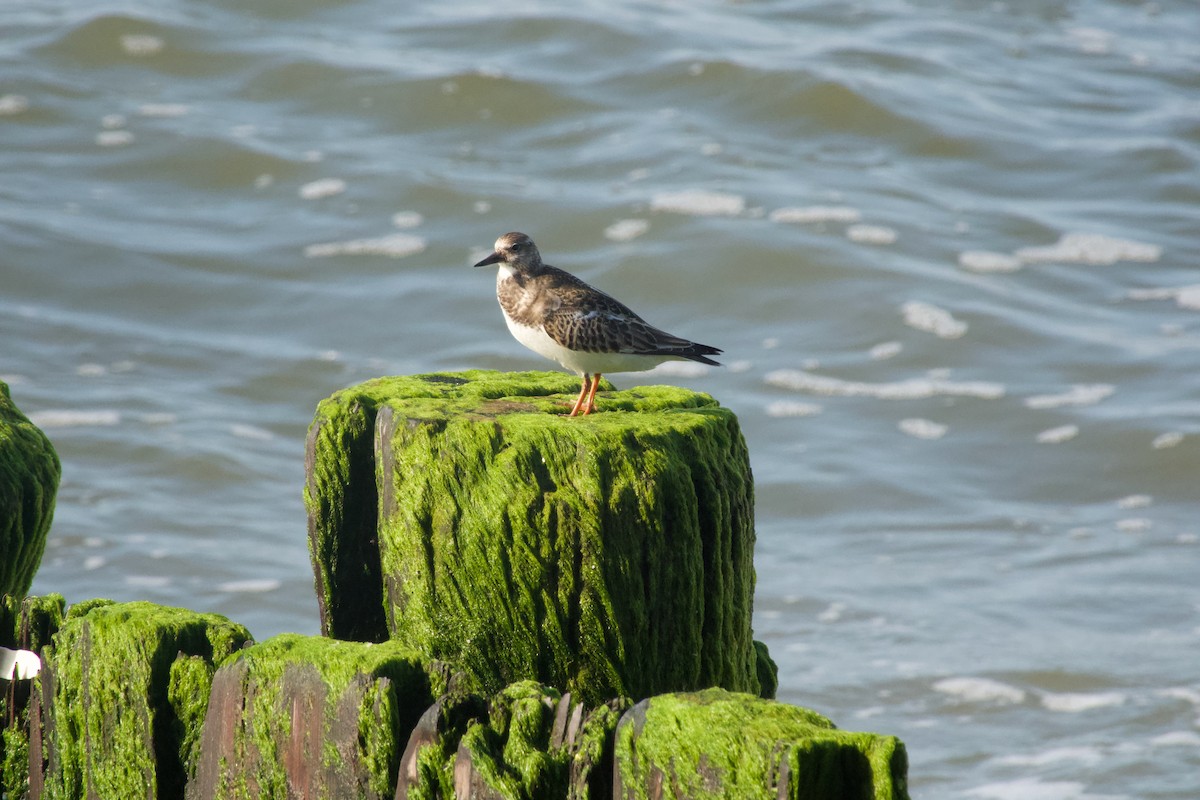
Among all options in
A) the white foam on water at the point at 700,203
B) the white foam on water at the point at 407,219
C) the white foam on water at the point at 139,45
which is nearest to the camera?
the white foam on water at the point at 407,219

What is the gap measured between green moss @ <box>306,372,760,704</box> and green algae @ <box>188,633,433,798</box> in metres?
0.39

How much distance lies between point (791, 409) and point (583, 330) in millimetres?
6213

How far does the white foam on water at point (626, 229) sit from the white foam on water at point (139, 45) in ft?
21.1

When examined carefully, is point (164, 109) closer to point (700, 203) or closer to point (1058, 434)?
point (700, 203)

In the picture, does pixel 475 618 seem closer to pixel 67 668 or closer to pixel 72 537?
pixel 67 668

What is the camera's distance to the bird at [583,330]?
4.11 metres

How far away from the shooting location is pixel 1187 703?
6465mm

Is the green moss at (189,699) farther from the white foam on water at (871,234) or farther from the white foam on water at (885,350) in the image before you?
the white foam on water at (871,234)

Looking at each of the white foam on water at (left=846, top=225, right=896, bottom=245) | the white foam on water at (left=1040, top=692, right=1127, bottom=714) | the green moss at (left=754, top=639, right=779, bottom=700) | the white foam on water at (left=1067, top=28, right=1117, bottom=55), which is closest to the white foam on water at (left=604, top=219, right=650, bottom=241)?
the white foam on water at (left=846, top=225, right=896, bottom=245)

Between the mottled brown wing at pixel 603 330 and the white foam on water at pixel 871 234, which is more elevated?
the white foam on water at pixel 871 234

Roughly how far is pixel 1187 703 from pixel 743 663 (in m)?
4.35

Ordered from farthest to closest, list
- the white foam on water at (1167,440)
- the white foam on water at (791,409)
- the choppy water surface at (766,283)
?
1. the white foam on water at (791,409)
2. the white foam on water at (1167,440)
3. the choppy water surface at (766,283)

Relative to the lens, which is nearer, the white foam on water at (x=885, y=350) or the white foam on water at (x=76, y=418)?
the white foam on water at (x=76, y=418)

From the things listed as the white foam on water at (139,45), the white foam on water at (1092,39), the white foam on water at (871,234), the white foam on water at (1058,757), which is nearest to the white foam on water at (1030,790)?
the white foam on water at (1058,757)
